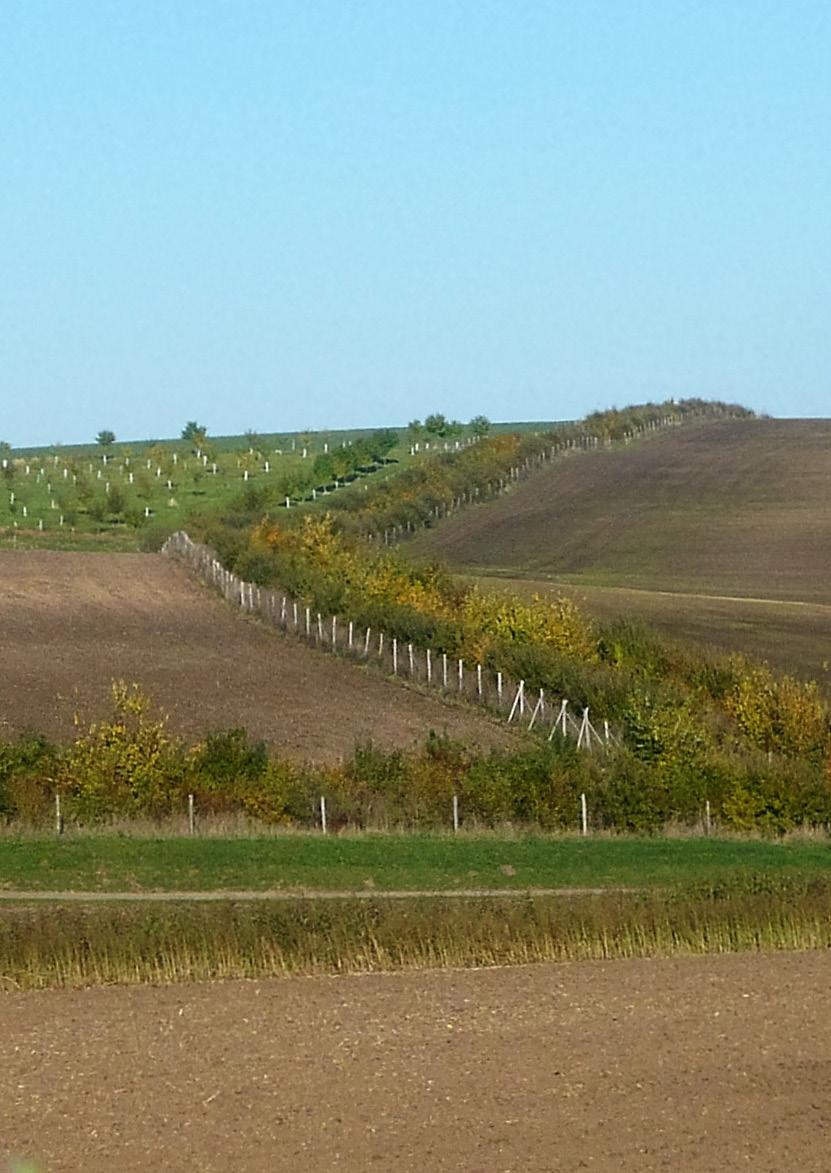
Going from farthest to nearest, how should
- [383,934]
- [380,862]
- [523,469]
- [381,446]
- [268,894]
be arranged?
[381,446] → [523,469] → [380,862] → [268,894] → [383,934]

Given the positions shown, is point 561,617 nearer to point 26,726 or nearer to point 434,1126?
point 26,726

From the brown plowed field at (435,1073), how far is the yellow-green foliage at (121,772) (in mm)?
14855

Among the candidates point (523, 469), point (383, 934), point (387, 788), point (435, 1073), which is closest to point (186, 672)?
point (387, 788)

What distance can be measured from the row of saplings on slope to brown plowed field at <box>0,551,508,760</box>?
5939 millimetres

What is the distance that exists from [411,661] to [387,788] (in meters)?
19.5

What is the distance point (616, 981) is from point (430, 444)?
16392 cm

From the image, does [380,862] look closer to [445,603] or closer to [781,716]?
[781,716]

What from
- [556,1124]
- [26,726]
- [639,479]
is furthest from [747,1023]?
[639,479]

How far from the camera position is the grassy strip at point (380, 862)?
31344 millimetres

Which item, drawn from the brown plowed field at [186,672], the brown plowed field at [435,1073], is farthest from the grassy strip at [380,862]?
the brown plowed field at [186,672]

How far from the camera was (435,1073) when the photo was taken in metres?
18.6

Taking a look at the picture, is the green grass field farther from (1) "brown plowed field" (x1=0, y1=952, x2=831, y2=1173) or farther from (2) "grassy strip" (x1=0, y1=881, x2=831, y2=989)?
(1) "brown plowed field" (x1=0, y1=952, x2=831, y2=1173)

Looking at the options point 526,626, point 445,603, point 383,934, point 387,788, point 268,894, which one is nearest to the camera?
point 383,934

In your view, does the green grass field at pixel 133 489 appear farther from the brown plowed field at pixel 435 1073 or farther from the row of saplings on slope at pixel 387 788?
the brown plowed field at pixel 435 1073
